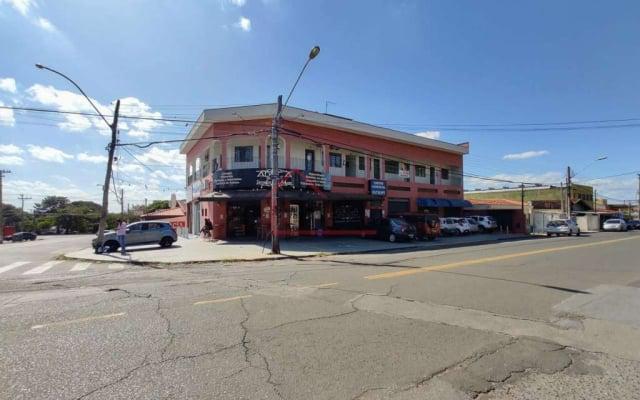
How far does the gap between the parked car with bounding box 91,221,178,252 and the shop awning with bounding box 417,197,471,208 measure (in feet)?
74.9

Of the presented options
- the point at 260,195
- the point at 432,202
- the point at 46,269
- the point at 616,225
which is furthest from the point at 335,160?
the point at 616,225

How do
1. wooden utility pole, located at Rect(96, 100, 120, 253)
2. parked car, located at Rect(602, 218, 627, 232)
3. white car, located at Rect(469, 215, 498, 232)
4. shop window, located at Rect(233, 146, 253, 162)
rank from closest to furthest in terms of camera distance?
1. wooden utility pole, located at Rect(96, 100, 120, 253)
2. shop window, located at Rect(233, 146, 253, 162)
3. white car, located at Rect(469, 215, 498, 232)
4. parked car, located at Rect(602, 218, 627, 232)

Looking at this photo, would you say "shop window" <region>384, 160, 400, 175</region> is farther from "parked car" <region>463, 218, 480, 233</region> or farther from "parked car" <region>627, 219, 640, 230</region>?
"parked car" <region>627, 219, 640, 230</region>

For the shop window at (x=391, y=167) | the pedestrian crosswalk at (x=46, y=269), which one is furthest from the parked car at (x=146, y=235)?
the shop window at (x=391, y=167)

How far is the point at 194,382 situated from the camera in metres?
4.18

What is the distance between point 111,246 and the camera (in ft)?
71.9

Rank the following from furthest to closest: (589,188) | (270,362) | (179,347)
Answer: (589,188) → (179,347) → (270,362)

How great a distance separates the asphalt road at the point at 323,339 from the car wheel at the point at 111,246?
11.5 m

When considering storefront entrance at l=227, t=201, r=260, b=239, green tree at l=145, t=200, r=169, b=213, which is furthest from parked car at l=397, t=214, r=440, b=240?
green tree at l=145, t=200, r=169, b=213

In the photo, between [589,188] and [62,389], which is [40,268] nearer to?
[62,389]

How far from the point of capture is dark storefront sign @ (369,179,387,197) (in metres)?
33.0

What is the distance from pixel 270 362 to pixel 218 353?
749mm

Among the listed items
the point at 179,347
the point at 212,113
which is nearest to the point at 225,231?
the point at 212,113

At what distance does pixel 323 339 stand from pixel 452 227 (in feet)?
109
